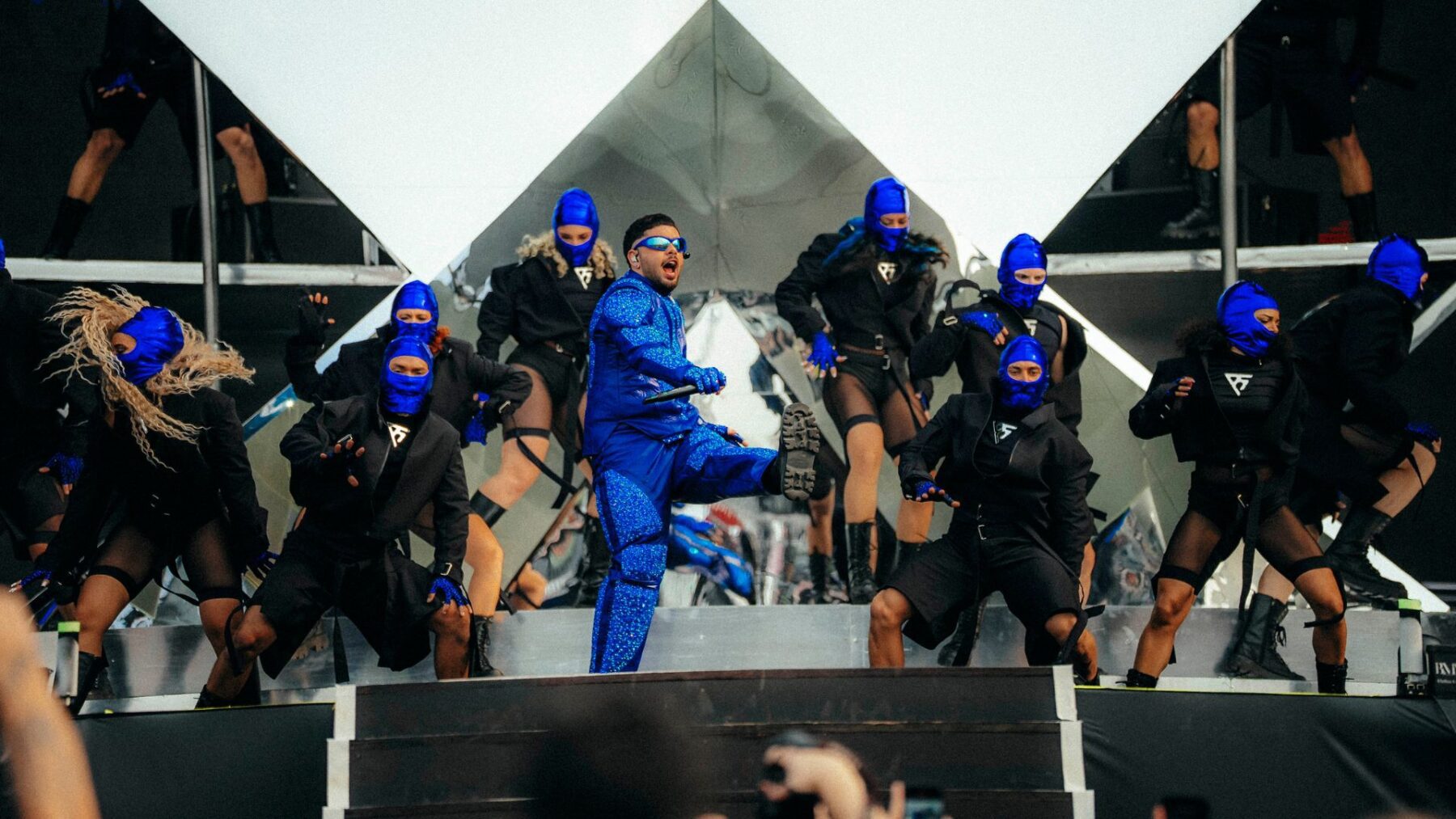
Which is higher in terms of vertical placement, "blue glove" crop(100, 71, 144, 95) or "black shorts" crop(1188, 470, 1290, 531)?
"blue glove" crop(100, 71, 144, 95)

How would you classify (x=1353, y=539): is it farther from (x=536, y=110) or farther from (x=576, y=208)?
(x=536, y=110)

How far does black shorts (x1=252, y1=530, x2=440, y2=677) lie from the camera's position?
5.38 metres

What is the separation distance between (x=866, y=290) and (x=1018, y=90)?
51.1 inches

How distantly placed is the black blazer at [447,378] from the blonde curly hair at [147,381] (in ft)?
2.11

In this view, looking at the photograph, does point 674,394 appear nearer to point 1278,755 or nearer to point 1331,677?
point 1278,755

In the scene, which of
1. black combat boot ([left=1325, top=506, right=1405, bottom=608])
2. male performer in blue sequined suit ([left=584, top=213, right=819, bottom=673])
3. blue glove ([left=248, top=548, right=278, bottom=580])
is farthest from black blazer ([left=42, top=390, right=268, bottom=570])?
black combat boot ([left=1325, top=506, right=1405, bottom=608])

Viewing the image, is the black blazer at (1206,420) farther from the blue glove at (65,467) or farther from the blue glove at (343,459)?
the blue glove at (65,467)

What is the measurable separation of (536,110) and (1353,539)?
4047 mm

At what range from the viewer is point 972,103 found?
24.7ft

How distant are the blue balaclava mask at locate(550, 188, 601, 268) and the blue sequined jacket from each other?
1688 millimetres

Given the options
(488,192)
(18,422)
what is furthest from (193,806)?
(488,192)

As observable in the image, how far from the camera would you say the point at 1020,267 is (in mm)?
6484

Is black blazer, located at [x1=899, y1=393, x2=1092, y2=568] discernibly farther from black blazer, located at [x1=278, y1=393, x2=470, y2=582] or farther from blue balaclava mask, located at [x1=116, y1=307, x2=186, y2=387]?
blue balaclava mask, located at [x1=116, y1=307, x2=186, y2=387]

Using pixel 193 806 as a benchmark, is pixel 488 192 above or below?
above
